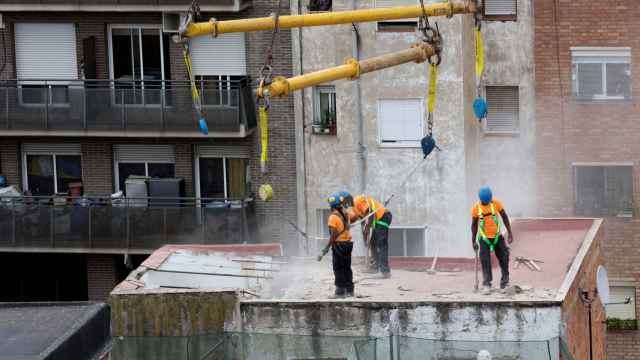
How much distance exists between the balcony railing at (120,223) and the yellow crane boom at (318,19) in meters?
8.77

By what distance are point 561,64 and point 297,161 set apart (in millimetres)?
7113

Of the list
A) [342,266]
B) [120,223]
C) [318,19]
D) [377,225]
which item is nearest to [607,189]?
[318,19]

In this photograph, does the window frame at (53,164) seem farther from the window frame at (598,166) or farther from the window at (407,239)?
the window frame at (598,166)

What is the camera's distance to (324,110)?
45469 millimetres

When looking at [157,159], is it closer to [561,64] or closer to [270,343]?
[561,64]

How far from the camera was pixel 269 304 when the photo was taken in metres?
32.7

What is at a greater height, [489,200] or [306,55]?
[306,55]

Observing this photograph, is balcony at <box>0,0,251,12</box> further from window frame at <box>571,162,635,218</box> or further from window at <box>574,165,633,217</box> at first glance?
window at <box>574,165,633,217</box>

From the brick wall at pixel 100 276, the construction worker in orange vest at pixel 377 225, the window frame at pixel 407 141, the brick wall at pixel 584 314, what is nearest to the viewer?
the brick wall at pixel 584 314

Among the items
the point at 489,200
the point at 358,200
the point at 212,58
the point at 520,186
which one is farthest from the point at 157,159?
the point at 489,200

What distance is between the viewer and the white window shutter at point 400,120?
4466cm

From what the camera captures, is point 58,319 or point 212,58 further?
point 212,58

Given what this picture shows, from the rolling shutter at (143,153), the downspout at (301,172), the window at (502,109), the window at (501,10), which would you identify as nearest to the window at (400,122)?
the downspout at (301,172)

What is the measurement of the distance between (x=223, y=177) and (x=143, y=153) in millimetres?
2259
